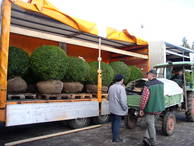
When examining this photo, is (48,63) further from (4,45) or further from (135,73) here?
(135,73)

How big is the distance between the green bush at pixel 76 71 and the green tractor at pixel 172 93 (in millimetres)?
1598

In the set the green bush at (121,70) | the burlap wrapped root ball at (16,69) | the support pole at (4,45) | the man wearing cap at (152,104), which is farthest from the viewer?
the green bush at (121,70)

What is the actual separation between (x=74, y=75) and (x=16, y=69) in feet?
5.60

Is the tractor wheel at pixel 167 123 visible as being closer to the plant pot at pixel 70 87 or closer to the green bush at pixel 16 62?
the plant pot at pixel 70 87

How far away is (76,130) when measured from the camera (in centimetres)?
546

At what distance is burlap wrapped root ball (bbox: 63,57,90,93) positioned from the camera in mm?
5582

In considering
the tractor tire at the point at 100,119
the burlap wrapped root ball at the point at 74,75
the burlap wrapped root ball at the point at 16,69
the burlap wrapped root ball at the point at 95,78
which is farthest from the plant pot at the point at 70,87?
the tractor tire at the point at 100,119

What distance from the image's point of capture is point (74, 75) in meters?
5.73

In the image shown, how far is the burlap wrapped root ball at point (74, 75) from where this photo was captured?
18.3 feet

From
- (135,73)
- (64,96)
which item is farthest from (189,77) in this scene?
(64,96)

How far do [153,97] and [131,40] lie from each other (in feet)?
12.2

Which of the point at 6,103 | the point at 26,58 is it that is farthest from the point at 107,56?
the point at 6,103

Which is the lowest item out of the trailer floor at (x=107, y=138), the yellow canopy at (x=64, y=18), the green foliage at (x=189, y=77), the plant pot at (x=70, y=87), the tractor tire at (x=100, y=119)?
the trailer floor at (x=107, y=138)

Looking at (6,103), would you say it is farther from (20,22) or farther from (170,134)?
(170,134)
